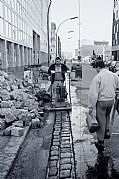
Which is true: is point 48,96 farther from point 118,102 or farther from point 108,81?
point 108,81

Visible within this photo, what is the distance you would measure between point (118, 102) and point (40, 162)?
254 cm

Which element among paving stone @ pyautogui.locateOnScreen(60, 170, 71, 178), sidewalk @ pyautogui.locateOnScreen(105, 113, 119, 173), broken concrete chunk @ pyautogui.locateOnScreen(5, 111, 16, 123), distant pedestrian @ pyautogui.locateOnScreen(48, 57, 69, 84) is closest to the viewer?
paving stone @ pyautogui.locateOnScreen(60, 170, 71, 178)

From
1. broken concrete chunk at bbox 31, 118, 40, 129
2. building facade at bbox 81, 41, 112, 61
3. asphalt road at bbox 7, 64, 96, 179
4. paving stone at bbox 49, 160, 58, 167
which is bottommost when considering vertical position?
asphalt road at bbox 7, 64, 96, 179

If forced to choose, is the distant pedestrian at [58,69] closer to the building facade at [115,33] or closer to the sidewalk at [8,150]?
the sidewalk at [8,150]

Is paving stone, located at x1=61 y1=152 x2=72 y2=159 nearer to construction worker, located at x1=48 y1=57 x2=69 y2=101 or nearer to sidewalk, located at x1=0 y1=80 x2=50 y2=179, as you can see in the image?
sidewalk, located at x1=0 y1=80 x2=50 y2=179

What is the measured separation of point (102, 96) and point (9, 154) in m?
2.33

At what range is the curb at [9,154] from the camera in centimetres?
419

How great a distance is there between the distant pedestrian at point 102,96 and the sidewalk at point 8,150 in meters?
1.89

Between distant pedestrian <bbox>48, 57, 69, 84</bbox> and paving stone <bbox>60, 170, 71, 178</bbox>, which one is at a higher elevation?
distant pedestrian <bbox>48, 57, 69, 84</bbox>

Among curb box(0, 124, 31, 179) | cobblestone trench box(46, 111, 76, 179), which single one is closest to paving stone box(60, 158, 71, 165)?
cobblestone trench box(46, 111, 76, 179)

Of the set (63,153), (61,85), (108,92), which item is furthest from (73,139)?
(61,85)

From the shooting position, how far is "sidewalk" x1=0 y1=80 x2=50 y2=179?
168 inches

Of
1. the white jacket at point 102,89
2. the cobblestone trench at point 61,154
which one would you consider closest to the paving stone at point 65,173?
the cobblestone trench at point 61,154

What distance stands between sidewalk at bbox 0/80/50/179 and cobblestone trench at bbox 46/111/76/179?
0.76 metres
